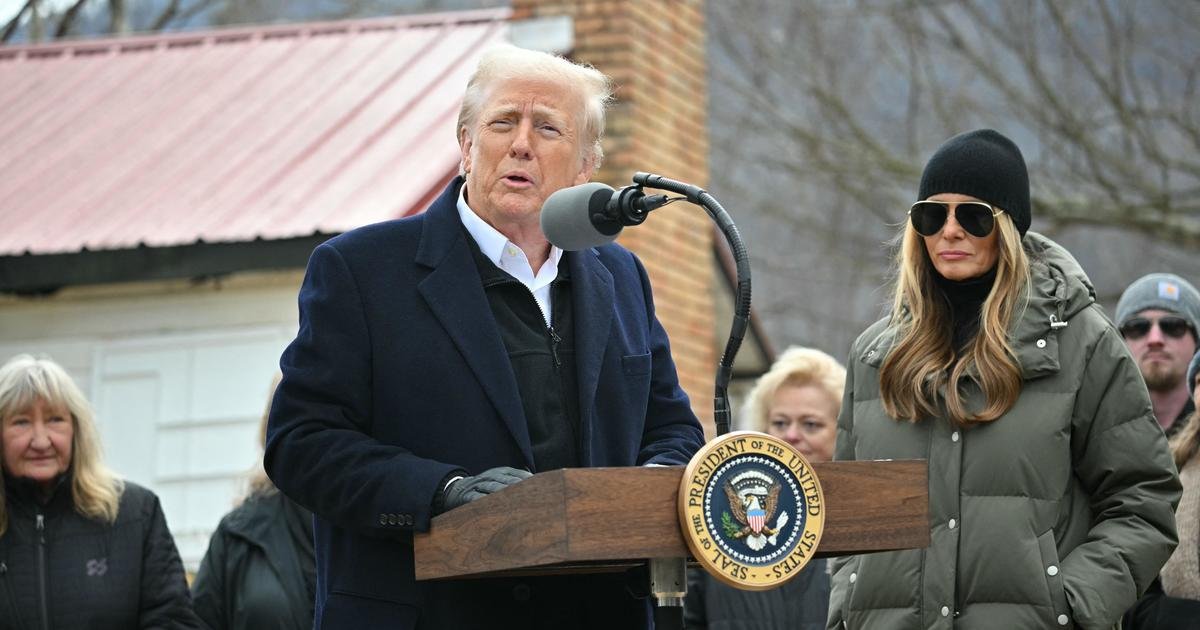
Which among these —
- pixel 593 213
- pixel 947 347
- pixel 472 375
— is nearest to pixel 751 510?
pixel 593 213

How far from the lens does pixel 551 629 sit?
379cm

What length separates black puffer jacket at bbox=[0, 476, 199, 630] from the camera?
20.3ft

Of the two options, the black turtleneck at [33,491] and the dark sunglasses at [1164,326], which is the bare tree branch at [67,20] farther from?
the dark sunglasses at [1164,326]

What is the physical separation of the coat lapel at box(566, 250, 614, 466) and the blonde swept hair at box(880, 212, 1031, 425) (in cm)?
81

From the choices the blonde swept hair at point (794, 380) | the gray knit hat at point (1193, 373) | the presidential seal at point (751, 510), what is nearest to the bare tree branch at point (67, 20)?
the blonde swept hair at point (794, 380)

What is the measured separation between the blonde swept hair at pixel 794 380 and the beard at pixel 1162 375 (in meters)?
1.06

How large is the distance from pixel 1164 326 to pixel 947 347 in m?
2.37

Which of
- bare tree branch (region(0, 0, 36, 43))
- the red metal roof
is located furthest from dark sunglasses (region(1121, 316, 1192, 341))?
bare tree branch (region(0, 0, 36, 43))

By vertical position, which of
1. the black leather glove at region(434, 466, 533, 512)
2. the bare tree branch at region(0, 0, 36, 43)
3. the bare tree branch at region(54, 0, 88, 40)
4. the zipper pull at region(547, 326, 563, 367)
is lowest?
the black leather glove at region(434, 466, 533, 512)

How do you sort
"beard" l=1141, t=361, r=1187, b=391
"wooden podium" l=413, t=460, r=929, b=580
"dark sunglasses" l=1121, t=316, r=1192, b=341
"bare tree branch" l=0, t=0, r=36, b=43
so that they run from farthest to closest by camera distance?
1. "bare tree branch" l=0, t=0, r=36, b=43
2. "dark sunglasses" l=1121, t=316, r=1192, b=341
3. "beard" l=1141, t=361, r=1187, b=391
4. "wooden podium" l=413, t=460, r=929, b=580

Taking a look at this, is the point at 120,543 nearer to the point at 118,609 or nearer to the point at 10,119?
the point at 118,609

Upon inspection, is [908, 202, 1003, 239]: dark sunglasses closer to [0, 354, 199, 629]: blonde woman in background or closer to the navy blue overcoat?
the navy blue overcoat

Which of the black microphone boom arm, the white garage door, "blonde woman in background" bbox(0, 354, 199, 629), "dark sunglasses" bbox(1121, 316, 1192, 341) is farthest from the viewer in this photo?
the white garage door

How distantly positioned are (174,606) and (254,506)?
45 centimetres
